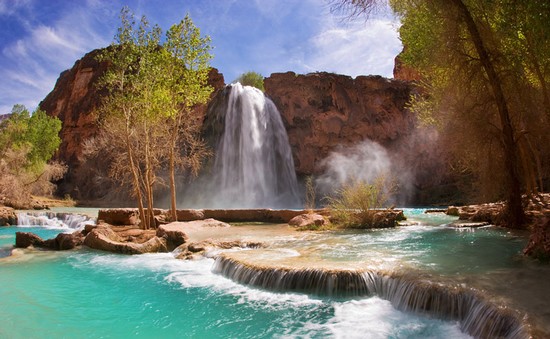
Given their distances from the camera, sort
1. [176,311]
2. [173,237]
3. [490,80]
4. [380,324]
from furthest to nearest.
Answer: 1. [173,237]
2. [490,80]
3. [176,311]
4. [380,324]

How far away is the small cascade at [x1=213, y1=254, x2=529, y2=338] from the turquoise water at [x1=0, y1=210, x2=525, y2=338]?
0.17m

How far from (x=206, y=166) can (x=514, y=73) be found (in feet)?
87.5

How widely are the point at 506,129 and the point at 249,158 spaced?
76.4 feet

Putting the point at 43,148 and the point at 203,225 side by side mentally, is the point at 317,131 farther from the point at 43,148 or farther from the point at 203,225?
the point at 43,148

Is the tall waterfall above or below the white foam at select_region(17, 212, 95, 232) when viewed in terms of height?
above

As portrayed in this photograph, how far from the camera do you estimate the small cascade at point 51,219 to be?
68.4 ft

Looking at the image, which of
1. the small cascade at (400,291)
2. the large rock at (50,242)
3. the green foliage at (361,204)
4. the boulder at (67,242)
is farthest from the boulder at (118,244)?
the green foliage at (361,204)

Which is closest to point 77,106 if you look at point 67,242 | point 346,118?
point 346,118

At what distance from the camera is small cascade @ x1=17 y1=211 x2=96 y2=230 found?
2084 cm

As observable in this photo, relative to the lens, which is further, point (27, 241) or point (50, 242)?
point (50, 242)

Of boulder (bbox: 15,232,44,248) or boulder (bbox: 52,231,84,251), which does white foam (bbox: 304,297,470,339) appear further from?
boulder (bbox: 15,232,44,248)

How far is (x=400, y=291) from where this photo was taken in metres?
5.89

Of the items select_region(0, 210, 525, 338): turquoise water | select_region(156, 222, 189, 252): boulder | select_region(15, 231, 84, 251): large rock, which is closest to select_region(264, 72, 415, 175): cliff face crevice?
select_region(156, 222, 189, 252): boulder

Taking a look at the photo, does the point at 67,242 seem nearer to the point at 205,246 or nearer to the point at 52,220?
the point at 205,246
